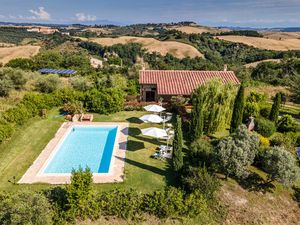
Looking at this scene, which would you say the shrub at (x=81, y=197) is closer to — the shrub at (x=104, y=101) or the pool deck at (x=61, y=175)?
the pool deck at (x=61, y=175)

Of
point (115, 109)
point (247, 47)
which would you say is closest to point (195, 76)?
point (115, 109)

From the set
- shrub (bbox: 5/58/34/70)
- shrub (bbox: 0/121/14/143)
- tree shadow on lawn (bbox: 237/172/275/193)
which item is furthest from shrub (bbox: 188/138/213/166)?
shrub (bbox: 5/58/34/70)

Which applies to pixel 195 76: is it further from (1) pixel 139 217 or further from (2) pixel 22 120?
(1) pixel 139 217

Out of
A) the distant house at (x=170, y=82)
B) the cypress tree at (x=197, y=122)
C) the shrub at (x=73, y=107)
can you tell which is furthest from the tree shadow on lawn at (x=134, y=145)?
the distant house at (x=170, y=82)

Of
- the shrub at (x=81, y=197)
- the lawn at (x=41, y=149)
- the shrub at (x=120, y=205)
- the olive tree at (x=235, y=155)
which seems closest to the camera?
the shrub at (x=81, y=197)

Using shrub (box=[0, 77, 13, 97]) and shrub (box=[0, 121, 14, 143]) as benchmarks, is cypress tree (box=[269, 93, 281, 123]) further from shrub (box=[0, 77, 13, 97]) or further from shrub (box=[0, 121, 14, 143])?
shrub (box=[0, 77, 13, 97])

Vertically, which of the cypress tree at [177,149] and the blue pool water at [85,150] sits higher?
the cypress tree at [177,149]
